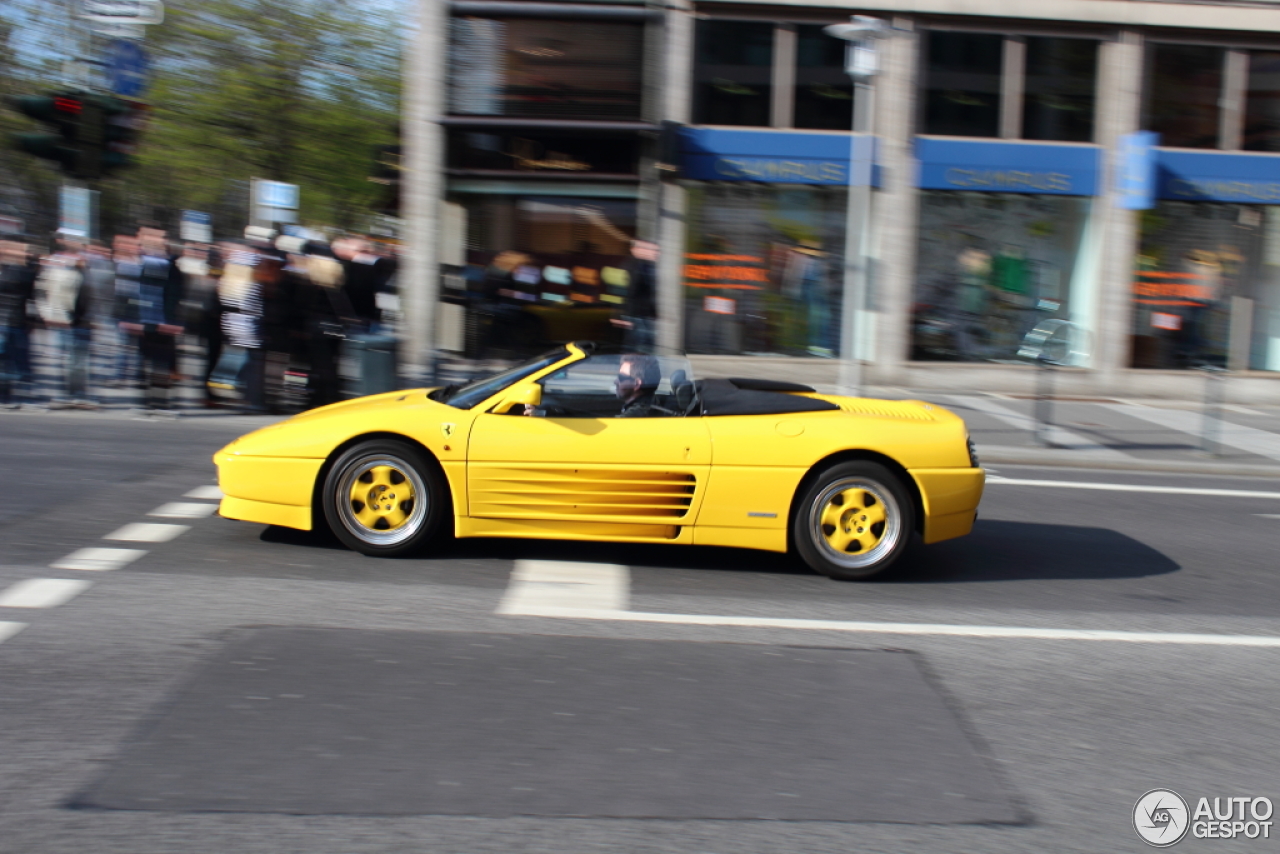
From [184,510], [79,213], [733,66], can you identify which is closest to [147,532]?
[184,510]

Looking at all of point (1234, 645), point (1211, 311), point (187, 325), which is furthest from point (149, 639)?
point (1211, 311)

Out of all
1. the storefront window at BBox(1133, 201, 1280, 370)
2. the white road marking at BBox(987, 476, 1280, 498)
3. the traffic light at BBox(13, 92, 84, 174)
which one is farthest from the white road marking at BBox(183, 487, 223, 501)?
the storefront window at BBox(1133, 201, 1280, 370)

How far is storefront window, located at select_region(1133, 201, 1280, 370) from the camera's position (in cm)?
1767

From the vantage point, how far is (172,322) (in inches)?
489

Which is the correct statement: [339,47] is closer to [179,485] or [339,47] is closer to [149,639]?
[179,485]

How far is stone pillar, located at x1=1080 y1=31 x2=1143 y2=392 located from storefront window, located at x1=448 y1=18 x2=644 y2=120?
22.0 feet

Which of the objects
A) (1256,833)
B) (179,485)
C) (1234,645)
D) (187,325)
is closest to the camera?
(1256,833)

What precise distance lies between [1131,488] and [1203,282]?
8817 millimetres

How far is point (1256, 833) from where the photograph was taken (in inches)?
148

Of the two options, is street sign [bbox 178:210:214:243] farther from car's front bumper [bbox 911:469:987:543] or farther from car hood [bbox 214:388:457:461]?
car's front bumper [bbox 911:469:987:543]

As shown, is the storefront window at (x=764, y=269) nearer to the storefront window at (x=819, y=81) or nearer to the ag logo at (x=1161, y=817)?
the storefront window at (x=819, y=81)

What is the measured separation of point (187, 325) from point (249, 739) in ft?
30.1

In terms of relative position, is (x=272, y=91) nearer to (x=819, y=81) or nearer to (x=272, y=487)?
(x=819, y=81)

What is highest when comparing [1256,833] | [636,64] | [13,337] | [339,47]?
[339,47]
